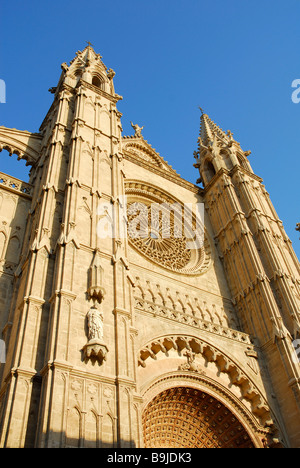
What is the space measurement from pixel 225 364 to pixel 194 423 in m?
2.04

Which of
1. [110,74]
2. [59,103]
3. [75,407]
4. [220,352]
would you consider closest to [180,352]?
[220,352]

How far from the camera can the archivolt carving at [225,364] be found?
13023 mm

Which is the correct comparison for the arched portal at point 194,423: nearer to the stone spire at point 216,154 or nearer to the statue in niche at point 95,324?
the statue in niche at point 95,324

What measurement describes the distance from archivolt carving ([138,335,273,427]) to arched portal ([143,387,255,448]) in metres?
0.92

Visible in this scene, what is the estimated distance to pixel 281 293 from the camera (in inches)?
654

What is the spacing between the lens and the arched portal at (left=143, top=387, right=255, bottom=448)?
12.4 m

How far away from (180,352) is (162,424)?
2.10 metres

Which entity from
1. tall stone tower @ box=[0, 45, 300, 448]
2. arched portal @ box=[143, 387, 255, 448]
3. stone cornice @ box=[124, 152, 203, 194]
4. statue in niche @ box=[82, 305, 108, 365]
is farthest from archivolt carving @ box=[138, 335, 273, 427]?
stone cornice @ box=[124, 152, 203, 194]

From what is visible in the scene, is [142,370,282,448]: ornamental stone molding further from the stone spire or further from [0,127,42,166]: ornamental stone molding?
the stone spire

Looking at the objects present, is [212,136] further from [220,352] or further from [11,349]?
[11,349]

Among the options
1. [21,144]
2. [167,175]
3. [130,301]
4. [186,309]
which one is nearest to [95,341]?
[130,301]

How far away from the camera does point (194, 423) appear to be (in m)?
13.1

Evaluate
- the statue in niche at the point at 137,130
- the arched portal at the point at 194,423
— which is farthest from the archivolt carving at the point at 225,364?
the statue in niche at the point at 137,130

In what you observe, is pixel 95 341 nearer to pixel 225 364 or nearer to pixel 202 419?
pixel 202 419
